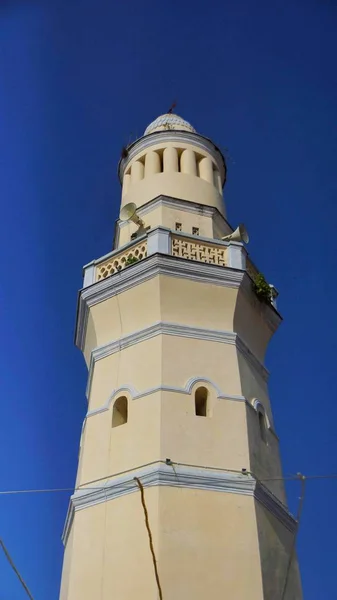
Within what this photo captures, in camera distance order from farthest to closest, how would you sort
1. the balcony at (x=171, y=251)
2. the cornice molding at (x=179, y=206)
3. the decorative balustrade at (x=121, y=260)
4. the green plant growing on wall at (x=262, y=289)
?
1. the cornice molding at (x=179, y=206)
2. the green plant growing on wall at (x=262, y=289)
3. the decorative balustrade at (x=121, y=260)
4. the balcony at (x=171, y=251)

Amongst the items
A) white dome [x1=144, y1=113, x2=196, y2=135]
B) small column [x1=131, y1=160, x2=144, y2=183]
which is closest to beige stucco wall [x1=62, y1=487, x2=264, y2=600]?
small column [x1=131, y1=160, x2=144, y2=183]

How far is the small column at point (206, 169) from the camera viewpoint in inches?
625

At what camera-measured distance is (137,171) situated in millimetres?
16109

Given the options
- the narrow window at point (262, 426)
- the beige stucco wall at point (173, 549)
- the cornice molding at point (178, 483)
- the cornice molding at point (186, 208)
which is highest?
the cornice molding at point (186, 208)

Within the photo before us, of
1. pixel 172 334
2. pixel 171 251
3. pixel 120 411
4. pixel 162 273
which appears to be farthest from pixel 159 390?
pixel 171 251

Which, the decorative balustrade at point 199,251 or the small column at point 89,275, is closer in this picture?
the decorative balustrade at point 199,251

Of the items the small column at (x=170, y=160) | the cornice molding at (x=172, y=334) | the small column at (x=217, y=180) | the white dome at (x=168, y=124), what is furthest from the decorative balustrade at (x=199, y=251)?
the white dome at (x=168, y=124)

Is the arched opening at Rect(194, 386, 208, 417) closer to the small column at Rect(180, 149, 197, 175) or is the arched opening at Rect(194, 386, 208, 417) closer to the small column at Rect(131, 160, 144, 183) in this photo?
the small column at Rect(180, 149, 197, 175)

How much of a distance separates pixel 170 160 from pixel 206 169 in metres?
0.93

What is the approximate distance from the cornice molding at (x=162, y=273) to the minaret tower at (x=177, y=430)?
20 millimetres

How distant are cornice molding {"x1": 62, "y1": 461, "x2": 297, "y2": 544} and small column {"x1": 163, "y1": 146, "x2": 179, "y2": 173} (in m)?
7.53

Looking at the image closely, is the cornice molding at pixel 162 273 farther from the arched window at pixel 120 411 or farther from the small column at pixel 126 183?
the small column at pixel 126 183

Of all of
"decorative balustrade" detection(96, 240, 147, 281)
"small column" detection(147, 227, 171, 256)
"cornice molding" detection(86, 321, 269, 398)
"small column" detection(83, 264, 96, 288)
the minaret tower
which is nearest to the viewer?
the minaret tower

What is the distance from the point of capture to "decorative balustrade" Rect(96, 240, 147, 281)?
12625 millimetres
